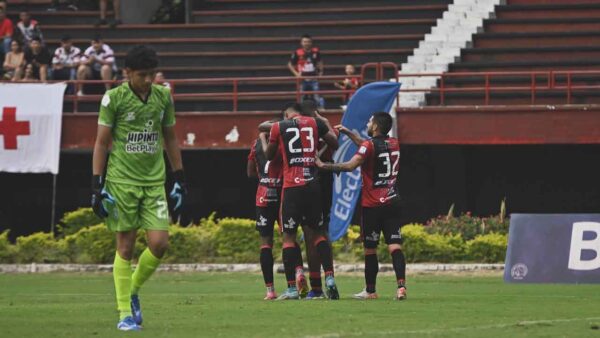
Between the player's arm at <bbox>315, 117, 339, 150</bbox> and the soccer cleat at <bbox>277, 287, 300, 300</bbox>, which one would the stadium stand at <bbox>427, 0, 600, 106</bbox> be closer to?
the player's arm at <bbox>315, 117, 339, 150</bbox>

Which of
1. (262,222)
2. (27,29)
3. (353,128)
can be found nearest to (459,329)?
(262,222)

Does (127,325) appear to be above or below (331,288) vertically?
above

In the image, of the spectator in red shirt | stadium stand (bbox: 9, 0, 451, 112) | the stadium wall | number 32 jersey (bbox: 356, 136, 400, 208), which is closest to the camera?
number 32 jersey (bbox: 356, 136, 400, 208)

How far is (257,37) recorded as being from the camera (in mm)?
34312

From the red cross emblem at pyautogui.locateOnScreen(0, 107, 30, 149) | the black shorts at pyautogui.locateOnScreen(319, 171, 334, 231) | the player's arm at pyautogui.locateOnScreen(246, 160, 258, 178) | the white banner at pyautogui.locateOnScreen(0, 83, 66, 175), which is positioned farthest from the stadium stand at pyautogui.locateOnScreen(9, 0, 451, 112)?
the black shorts at pyautogui.locateOnScreen(319, 171, 334, 231)

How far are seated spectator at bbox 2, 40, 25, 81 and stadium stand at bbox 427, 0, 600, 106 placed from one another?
26.5 feet

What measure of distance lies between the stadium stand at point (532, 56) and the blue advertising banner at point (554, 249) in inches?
299

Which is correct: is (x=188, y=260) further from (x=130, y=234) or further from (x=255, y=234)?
(x=130, y=234)

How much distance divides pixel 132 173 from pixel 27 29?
21.5m

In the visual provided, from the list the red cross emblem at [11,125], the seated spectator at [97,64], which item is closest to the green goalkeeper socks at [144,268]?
the red cross emblem at [11,125]

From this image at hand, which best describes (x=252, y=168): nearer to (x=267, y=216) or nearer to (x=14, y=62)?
(x=267, y=216)

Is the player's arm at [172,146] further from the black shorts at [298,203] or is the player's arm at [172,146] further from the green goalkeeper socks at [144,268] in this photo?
the black shorts at [298,203]

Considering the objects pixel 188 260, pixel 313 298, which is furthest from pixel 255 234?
pixel 313 298

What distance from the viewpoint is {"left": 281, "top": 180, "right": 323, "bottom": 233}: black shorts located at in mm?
16156
